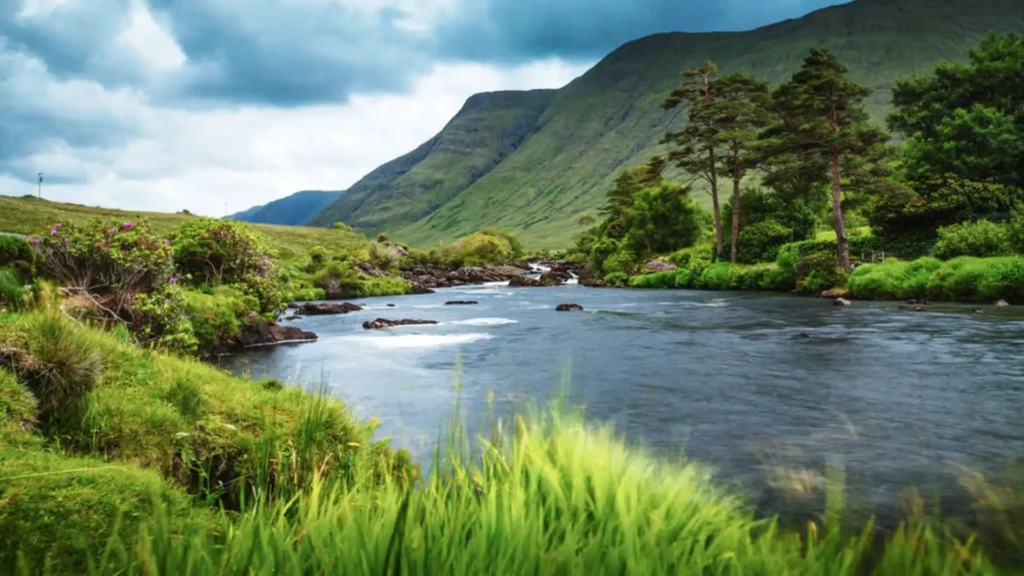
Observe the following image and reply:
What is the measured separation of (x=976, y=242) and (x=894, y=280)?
180 inches

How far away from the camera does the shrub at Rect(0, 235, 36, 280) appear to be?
15.1m

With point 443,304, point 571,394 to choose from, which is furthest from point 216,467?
point 443,304

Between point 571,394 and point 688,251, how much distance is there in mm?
51348

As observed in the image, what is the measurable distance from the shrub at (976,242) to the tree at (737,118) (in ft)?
→ 67.9

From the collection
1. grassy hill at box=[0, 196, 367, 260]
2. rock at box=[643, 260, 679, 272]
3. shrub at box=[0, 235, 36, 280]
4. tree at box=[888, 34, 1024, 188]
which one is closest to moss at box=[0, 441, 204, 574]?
shrub at box=[0, 235, 36, 280]

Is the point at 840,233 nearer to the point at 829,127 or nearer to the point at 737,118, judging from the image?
the point at 829,127

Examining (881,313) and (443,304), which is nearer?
(881,313)

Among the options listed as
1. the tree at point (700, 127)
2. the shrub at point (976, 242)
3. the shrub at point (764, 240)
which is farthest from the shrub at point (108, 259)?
the tree at point (700, 127)

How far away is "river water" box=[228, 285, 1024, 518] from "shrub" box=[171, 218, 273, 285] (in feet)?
12.8

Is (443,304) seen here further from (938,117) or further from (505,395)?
(938,117)

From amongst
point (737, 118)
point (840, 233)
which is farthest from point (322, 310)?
point (737, 118)

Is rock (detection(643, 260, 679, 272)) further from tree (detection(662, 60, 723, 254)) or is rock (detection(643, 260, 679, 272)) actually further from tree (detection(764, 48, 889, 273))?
tree (detection(764, 48, 889, 273))

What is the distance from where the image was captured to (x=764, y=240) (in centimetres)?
5597

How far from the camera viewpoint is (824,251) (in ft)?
145
